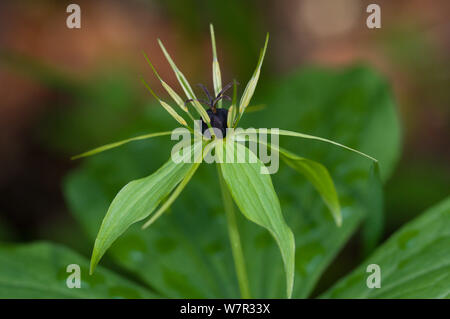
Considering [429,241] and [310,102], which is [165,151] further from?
[429,241]

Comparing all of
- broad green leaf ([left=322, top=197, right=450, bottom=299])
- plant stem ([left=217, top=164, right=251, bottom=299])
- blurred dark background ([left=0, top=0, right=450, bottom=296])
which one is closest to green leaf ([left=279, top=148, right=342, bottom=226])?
plant stem ([left=217, top=164, right=251, bottom=299])

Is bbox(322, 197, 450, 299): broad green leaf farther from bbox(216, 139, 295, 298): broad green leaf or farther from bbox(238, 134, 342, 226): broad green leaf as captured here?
bbox(216, 139, 295, 298): broad green leaf

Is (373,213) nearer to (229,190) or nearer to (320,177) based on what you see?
(320,177)

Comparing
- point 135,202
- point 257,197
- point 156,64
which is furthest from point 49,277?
point 156,64

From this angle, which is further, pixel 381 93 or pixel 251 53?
pixel 251 53

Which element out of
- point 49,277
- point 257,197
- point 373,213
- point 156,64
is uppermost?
point 156,64

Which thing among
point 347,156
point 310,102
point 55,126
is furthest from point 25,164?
point 347,156
